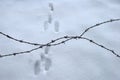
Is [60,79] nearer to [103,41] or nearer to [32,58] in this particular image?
[32,58]

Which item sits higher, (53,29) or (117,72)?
(53,29)

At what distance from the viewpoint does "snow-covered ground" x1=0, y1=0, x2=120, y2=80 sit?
5.82 ft

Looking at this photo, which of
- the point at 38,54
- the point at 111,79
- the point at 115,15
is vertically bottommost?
the point at 111,79

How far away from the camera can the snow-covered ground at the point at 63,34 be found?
69.9 inches

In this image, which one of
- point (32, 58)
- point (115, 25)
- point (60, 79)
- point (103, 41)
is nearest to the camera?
point (60, 79)

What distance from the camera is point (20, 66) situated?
1807 millimetres

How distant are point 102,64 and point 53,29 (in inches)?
21.3

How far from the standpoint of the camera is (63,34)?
206cm

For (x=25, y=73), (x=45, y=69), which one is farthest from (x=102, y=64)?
(x=25, y=73)

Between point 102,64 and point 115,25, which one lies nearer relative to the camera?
point 102,64

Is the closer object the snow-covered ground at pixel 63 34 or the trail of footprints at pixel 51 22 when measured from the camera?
the snow-covered ground at pixel 63 34

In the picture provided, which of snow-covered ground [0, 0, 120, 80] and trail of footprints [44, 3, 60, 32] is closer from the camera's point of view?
snow-covered ground [0, 0, 120, 80]

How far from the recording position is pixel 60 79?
5.69 ft

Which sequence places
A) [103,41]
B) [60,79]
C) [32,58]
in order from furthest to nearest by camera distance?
1. [103,41]
2. [32,58]
3. [60,79]
